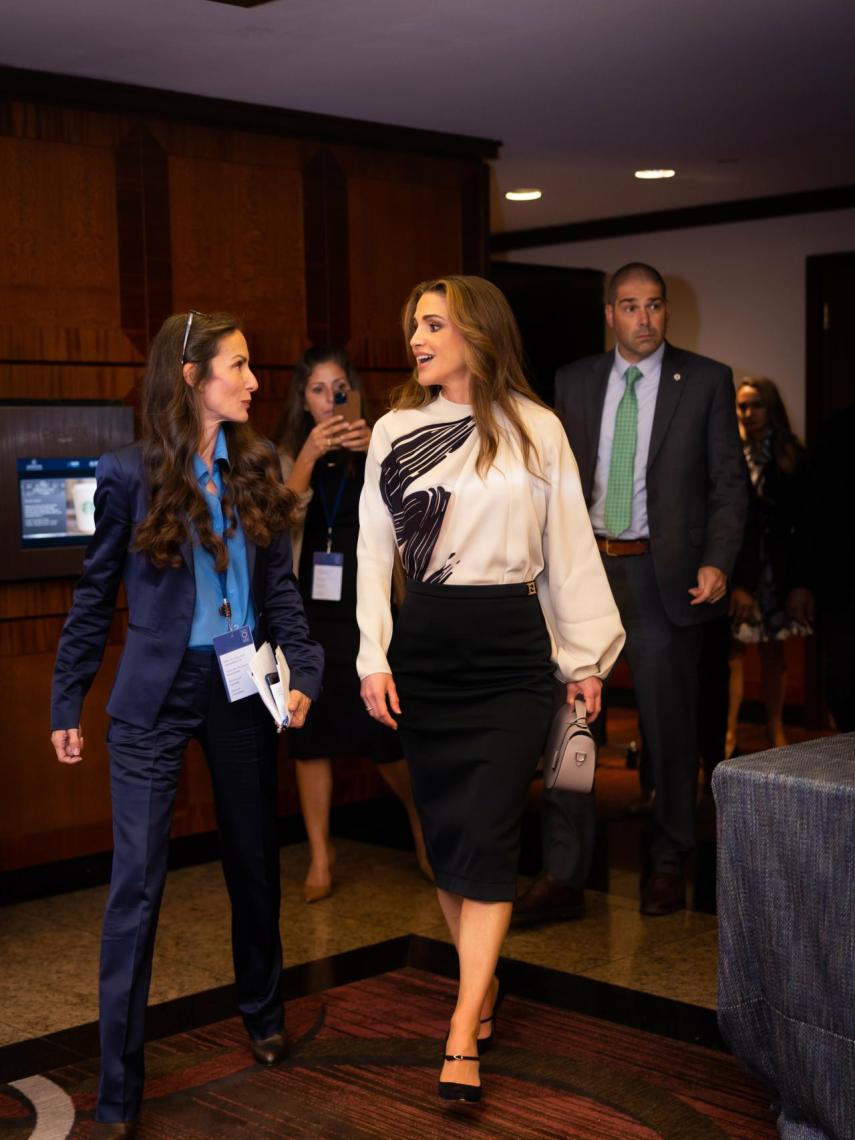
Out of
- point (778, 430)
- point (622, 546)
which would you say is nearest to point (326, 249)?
point (622, 546)

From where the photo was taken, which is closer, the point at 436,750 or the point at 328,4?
the point at 436,750

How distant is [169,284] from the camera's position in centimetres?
539

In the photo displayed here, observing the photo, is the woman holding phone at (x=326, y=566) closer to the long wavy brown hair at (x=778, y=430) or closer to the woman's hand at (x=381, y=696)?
the woman's hand at (x=381, y=696)

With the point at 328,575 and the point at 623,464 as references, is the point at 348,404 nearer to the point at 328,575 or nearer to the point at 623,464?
the point at 328,575

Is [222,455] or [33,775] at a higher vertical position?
[222,455]

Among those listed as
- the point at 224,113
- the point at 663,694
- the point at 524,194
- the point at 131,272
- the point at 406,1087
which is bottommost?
the point at 406,1087

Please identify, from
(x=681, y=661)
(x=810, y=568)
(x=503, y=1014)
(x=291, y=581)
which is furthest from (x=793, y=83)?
(x=503, y=1014)

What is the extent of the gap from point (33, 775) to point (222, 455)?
2.10 m

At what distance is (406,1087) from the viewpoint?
11.2 feet

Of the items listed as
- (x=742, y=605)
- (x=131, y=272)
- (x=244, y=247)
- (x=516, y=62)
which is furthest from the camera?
(x=742, y=605)

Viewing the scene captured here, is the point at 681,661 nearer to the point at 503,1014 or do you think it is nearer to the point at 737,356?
the point at 503,1014

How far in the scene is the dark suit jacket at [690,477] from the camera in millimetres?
4746

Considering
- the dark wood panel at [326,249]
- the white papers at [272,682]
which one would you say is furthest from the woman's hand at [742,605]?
the white papers at [272,682]

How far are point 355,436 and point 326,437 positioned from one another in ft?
0.29
